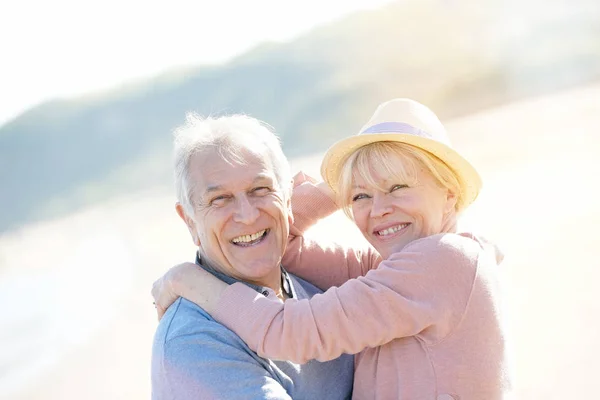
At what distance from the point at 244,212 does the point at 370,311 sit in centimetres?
58

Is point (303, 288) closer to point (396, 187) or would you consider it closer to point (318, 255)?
point (318, 255)

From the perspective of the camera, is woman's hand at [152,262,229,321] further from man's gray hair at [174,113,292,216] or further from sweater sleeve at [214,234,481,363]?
man's gray hair at [174,113,292,216]

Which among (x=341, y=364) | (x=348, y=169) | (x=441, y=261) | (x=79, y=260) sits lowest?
(x=341, y=364)

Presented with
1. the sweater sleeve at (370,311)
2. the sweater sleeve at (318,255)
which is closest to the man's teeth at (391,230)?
the sweater sleeve at (370,311)

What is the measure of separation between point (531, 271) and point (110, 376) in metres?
3.97

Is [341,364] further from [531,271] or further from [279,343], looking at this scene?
[531,271]

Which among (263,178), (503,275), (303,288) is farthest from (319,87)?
(263,178)

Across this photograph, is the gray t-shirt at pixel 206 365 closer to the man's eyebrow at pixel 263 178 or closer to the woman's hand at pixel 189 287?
the woman's hand at pixel 189 287

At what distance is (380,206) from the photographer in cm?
254

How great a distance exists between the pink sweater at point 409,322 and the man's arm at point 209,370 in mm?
58

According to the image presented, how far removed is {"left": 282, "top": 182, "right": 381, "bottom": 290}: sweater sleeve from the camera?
3.15 meters

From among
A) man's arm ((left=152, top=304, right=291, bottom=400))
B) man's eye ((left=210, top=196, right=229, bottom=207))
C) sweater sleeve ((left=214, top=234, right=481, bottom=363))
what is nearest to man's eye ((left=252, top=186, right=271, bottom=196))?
man's eye ((left=210, top=196, right=229, bottom=207))

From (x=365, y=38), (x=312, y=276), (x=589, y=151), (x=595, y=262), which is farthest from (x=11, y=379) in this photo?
(x=365, y=38)

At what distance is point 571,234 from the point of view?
723 centimetres
